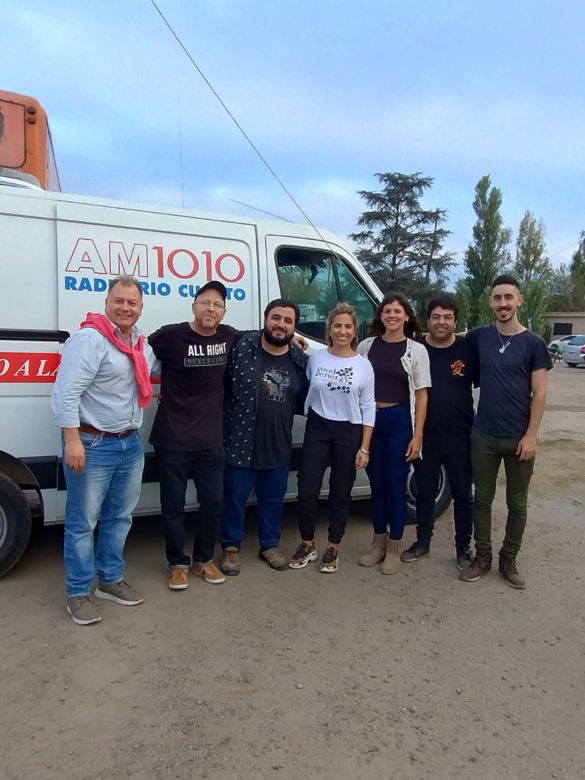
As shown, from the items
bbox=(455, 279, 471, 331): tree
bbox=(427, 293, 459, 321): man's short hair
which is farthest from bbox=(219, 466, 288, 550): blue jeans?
Answer: bbox=(455, 279, 471, 331): tree

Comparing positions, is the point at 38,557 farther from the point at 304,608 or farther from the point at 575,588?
the point at 575,588

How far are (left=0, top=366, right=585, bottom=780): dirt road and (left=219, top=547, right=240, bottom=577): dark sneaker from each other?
0.38ft

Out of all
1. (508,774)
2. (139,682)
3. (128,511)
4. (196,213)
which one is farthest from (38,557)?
(508,774)

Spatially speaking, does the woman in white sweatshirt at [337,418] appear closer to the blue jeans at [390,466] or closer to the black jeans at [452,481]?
the blue jeans at [390,466]

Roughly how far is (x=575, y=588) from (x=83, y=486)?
3088mm

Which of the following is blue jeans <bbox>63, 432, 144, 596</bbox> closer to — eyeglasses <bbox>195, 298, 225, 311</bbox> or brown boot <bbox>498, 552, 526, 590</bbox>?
eyeglasses <bbox>195, 298, 225, 311</bbox>

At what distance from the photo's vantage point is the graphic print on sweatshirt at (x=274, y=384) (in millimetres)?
3568

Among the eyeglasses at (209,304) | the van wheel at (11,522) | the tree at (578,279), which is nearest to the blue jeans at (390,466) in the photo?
the eyeglasses at (209,304)

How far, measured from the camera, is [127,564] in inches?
151

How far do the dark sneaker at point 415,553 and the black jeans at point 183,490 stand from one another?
1390mm

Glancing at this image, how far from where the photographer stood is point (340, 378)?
357 cm

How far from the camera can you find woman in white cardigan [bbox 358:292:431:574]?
3648mm

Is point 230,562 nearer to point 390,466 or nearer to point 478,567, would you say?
point 390,466

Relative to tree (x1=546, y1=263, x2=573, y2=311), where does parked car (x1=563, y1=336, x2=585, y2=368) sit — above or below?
below
